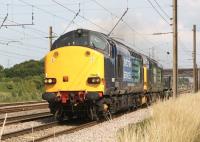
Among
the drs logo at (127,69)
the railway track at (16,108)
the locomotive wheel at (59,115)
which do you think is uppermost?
the drs logo at (127,69)

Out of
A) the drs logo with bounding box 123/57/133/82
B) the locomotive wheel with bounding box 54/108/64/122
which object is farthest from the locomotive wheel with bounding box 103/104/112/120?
the drs logo with bounding box 123/57/133/82

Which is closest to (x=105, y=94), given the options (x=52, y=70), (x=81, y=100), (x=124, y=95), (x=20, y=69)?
(x=81, y=100)

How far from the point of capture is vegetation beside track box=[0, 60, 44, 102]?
157 ft

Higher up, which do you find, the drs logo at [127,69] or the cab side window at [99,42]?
the cab side window at [99,42]

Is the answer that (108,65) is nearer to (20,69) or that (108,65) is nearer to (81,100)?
(81,100)

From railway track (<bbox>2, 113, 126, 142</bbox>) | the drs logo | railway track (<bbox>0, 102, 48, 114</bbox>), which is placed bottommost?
railway track (<bbox>2, 113, 126, 142</bbox>)

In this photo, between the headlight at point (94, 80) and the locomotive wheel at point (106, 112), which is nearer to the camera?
Answer: the headlight at point (94, 80)

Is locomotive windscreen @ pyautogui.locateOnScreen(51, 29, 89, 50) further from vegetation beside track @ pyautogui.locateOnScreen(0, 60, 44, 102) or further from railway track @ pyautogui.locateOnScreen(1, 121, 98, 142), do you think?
vegetation beside track @ pyautogui.locateOnScreen(0, 60, 44, 102)

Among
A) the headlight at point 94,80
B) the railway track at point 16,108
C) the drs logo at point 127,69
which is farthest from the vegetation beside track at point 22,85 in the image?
the headlight at point 94,80

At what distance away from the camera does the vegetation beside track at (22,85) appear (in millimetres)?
47719

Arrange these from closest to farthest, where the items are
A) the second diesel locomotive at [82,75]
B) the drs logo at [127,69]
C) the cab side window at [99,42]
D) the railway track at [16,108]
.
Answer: the second diesel locomotive at [82,75], the cab side window at [99,42], the drs logo at [127,69], the railway track at [16,108]

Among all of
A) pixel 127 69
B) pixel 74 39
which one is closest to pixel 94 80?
pixel 74 39

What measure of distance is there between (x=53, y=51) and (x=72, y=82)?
1.47 meters

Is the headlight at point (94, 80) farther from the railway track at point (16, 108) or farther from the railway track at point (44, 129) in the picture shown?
the railway track at point (16, 108)
